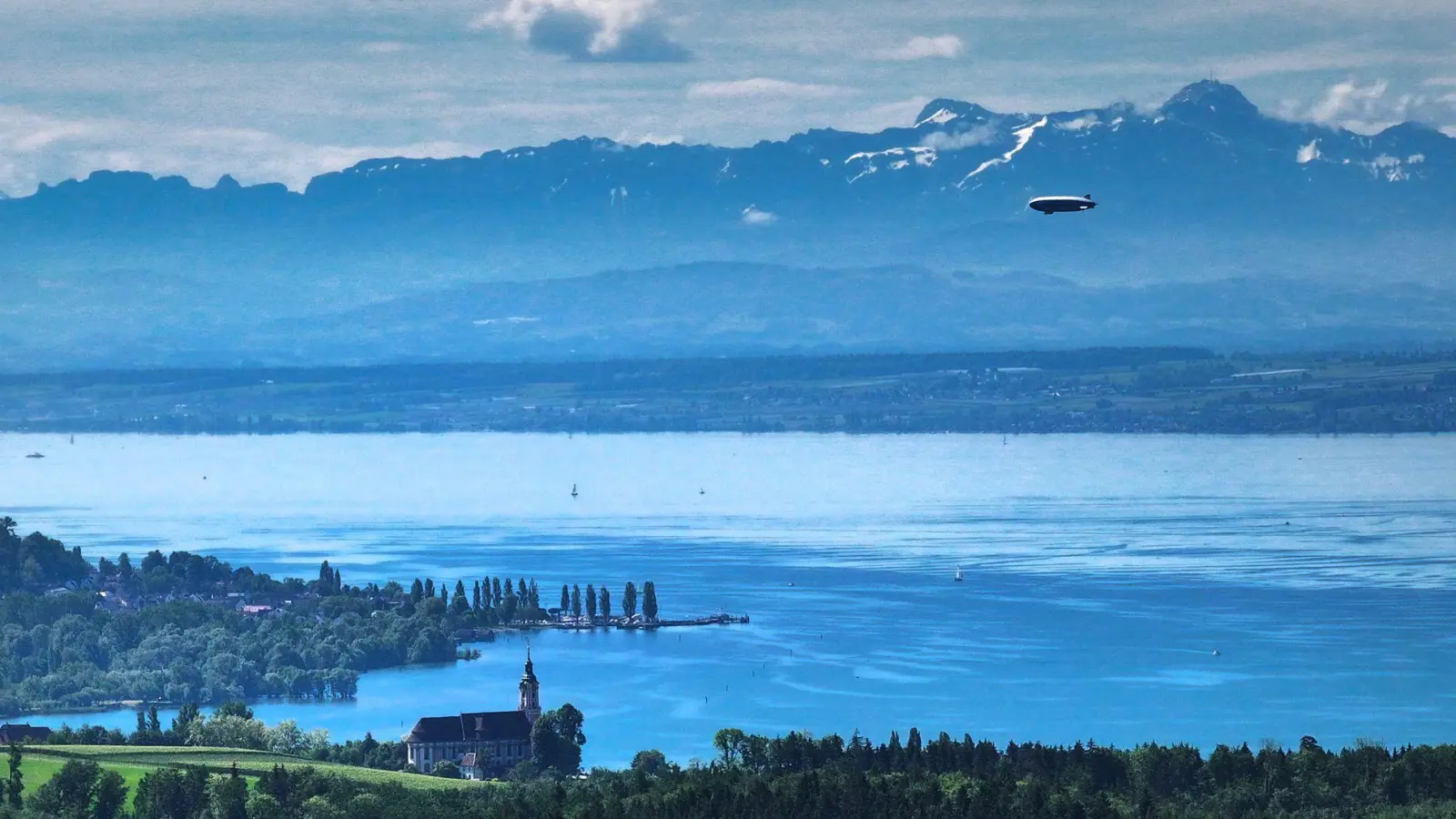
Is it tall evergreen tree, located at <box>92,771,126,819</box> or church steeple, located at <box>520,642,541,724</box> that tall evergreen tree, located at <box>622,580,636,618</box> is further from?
tall evergreen tree, located at <box>92,771,126,819</box>

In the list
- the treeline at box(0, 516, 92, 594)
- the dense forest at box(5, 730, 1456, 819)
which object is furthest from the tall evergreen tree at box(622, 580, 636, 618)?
the dense forest at box(5, 730, 1456, 819)

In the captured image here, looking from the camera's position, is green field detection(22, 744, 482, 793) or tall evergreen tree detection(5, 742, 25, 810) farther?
green field detection(22, 744, 482, 793)

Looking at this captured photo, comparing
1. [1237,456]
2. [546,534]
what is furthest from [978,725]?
[1237,456]

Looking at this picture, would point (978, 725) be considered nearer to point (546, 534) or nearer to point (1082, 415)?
point (546, 534)

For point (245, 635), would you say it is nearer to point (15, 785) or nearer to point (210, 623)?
point (210, 623)

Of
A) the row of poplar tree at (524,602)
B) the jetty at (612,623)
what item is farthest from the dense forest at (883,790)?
the row of poplar tree at (524,602)
